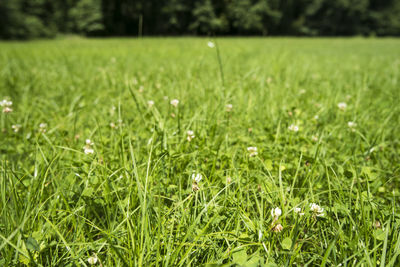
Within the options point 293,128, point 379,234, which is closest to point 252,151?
point 293,128

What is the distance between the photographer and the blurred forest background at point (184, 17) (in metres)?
22.3

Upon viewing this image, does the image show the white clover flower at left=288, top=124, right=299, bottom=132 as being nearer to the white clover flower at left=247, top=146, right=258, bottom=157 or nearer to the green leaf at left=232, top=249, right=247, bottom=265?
the white clover flower at left=247, top=146, right=258, bottom=157

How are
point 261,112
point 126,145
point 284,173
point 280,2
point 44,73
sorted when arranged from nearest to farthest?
point 284,173, point 126,145, point 261,112, point 44,73, point 280,2

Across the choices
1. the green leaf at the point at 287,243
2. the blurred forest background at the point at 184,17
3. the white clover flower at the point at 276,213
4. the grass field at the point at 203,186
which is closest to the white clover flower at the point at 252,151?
the grass field at the point at 203,186

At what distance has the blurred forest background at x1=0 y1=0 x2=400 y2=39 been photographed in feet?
73.0

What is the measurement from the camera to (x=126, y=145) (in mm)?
1578

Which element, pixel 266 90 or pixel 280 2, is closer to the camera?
pixel 266 90

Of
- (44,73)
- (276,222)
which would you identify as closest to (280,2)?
(44,73)

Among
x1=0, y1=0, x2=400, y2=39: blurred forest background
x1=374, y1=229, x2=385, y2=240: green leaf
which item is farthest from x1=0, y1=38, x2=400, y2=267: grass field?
x1=0, y1=0, x2=400, y2=39: blurred forest background

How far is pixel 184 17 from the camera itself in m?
32.5

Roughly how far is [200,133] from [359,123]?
1231mm

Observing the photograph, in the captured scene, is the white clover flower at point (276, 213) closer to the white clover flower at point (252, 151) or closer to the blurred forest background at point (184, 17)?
the white clover flower at point (252, 151)

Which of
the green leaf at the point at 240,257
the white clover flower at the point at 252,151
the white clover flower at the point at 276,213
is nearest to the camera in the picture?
the green leaf at the point at 240,257

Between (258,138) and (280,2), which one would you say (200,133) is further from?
(280,2)
